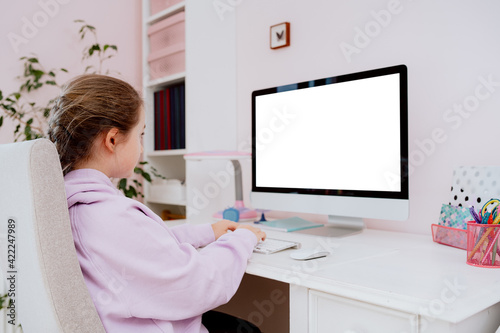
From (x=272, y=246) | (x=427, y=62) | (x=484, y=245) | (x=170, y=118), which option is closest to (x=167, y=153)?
(x=170, y=118)

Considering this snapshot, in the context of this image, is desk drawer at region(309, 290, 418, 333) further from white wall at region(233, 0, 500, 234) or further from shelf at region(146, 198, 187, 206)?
shelf at region(146, 198, 187, 206)

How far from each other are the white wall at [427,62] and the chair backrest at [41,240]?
3.63 feet

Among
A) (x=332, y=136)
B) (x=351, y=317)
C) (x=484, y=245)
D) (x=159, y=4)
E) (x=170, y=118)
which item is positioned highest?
(x=159, y=4)

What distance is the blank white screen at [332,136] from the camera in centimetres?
115

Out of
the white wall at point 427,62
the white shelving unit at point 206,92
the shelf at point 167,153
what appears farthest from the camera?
the shelf at point 167,153

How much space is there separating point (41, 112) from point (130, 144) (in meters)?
1.42

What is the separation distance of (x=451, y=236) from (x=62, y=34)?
201 cm

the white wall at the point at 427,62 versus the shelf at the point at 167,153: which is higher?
the white wall at the point at 427,62

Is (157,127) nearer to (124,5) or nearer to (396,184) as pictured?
(124,5)

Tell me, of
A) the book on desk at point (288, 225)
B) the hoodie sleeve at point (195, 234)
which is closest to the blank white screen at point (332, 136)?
the book on desk at point (288, 225)

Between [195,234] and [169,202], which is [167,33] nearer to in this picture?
[169,202]

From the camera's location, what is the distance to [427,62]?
4.39 feet

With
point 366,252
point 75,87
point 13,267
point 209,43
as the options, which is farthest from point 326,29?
point 13,267

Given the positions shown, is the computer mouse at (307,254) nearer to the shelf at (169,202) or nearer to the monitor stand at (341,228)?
the monitor stand at (341,228)
